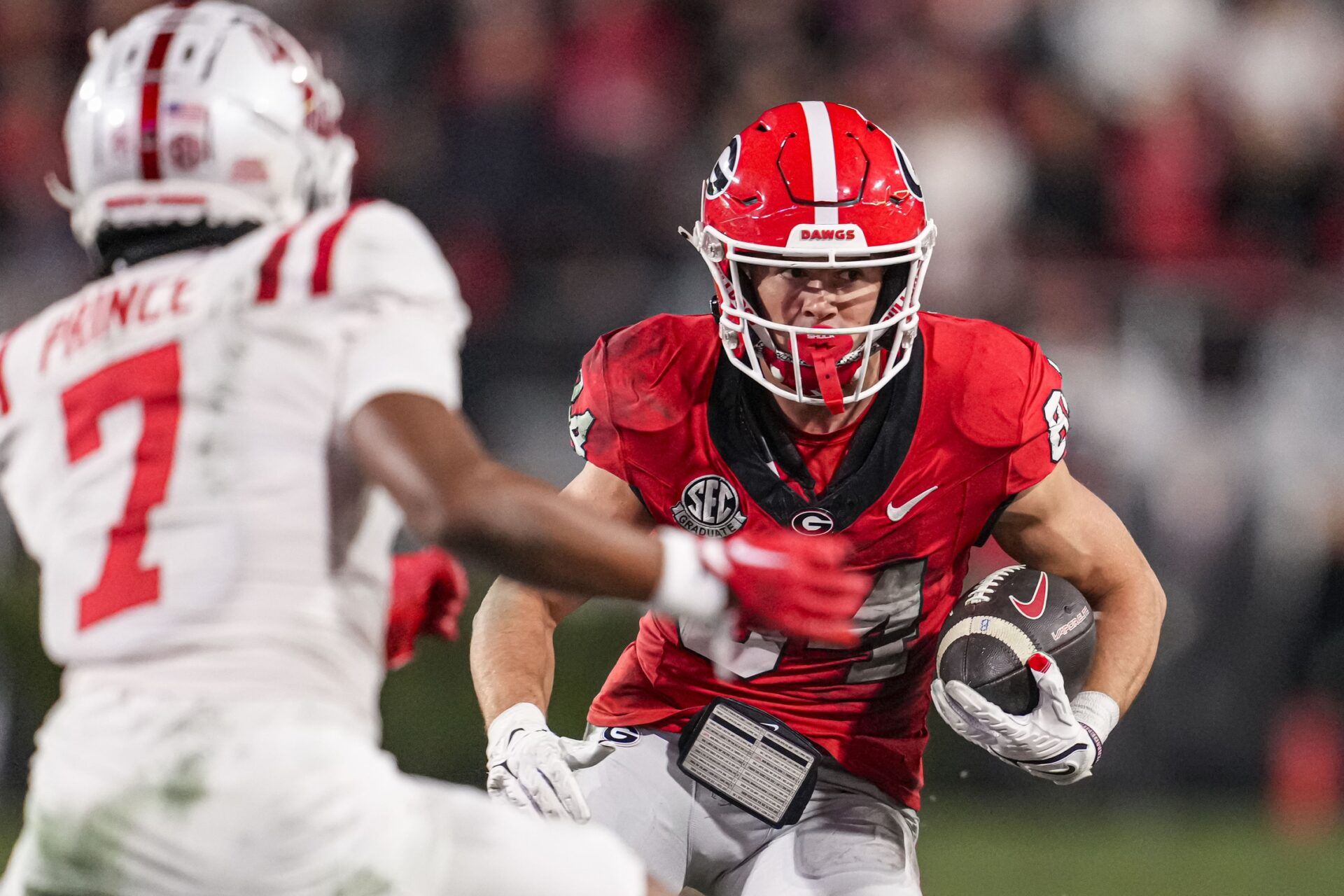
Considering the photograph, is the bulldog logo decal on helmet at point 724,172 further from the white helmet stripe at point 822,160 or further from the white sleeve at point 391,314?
the white sleeve at point 391,314

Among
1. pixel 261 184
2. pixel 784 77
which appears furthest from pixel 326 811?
pixel 784 77

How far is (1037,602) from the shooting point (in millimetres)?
3535

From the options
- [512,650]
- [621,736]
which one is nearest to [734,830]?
[621,736]

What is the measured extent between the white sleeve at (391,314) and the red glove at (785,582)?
0.41m

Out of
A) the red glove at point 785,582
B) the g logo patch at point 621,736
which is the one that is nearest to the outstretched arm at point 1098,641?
the g logo patch at point 621,736

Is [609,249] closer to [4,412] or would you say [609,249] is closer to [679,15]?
[679,15]

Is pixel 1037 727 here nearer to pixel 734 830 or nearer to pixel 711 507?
pixel 734 830

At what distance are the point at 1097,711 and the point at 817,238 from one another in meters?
1.06

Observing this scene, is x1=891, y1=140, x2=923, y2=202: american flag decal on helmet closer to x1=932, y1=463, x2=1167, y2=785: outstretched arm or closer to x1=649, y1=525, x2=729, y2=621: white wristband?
x1=932, y1=463, x2=1167, y2=785: outstretched arm

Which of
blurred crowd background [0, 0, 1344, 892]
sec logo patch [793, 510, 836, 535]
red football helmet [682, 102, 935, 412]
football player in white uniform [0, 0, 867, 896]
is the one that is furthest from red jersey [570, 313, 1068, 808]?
blurred crowd background [0, 0, 1344, 892]

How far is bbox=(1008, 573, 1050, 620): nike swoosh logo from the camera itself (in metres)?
3.51

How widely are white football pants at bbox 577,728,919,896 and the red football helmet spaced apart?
761 millimetres

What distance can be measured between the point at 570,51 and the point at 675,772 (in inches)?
246

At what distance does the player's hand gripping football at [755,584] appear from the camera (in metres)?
2.35
